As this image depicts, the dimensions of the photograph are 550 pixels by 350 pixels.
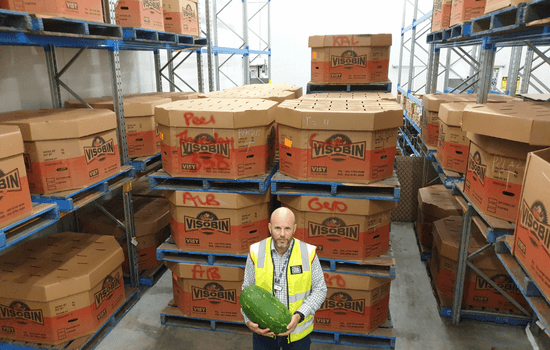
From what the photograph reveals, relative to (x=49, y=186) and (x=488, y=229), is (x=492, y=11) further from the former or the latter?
(x=49, y=186)

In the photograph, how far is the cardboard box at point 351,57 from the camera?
641 centimetres

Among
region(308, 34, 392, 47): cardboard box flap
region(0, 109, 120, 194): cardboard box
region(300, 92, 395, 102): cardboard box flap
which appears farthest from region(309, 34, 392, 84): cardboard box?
region(0, 109, 120, 194): cardboard box

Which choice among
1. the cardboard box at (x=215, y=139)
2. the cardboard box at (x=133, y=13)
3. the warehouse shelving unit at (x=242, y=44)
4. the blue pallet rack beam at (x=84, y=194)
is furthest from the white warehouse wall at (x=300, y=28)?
the cardboard box at (x=215, y=139)

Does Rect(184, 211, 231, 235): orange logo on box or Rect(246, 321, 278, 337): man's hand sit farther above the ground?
Rect(184, 211, 231, 235): orange logo on box

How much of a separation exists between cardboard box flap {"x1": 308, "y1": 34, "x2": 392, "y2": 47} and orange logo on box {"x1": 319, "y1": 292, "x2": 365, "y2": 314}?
4189 millimetres

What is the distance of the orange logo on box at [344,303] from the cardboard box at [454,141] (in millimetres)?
2149

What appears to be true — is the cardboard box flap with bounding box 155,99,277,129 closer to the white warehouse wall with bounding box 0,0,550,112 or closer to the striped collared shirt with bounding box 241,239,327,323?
the striped collared shirt with bounding box 241,239,327,323

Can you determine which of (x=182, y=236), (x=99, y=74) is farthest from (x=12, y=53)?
(x=182, y=236)

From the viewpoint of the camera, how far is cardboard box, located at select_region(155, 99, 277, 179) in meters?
3.91

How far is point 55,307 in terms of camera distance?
12.6 feet

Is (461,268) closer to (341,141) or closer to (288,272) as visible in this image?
(341,141)

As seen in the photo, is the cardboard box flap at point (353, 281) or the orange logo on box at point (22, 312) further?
the cardboard box flap at point (353, 281)

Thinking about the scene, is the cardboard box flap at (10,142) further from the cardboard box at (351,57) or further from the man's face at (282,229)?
the cardboard box at (351,57)

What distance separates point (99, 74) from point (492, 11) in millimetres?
5621
